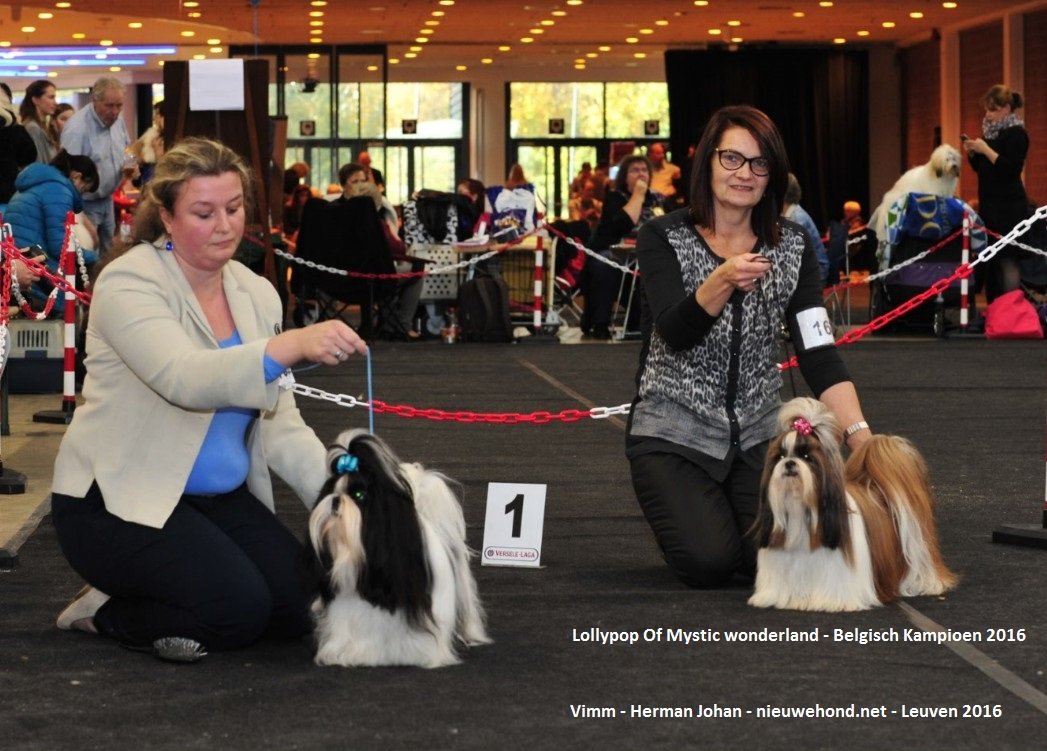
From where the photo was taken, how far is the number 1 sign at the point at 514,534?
12.8 feet


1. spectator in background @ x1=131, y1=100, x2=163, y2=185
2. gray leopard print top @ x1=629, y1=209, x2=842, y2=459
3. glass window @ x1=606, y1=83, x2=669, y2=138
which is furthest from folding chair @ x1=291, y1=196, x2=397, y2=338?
glass window @ x1=606, y1=83, x2=669, y2=138

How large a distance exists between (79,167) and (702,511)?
551 cm

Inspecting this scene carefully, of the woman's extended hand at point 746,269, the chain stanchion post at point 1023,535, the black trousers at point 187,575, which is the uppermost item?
the woman's extended hand at point 746,269

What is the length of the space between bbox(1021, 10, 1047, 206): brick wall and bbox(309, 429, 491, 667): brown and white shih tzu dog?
16.1m

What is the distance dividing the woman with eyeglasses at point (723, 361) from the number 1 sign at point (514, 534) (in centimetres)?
27

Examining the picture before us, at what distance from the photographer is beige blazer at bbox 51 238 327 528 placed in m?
2.93

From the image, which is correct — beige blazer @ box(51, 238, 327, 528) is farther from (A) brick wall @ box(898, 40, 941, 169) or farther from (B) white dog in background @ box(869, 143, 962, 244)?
(A) brick wall @ box(898, 40, 941, 169)

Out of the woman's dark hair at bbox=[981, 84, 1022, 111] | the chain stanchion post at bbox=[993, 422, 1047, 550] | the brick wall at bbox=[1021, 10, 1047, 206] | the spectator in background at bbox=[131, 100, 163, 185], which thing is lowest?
the chain stanchion post at bbox=[993, 422, 1047, 550]

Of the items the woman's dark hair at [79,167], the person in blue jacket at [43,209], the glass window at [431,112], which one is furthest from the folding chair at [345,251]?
the glass window at [431,112]

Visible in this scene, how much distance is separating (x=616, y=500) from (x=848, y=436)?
1384 mm

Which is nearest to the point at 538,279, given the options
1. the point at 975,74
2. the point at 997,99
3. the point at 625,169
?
the point at 625,169

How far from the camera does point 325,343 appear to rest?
265cm

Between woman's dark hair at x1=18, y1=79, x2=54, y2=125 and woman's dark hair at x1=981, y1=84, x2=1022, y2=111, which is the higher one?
woman's dark hair at x1=981, y1=84, x2=1022, y2=111

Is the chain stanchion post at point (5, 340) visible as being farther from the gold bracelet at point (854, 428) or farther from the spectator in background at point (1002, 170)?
the spectator in background at point (1002, 170)
